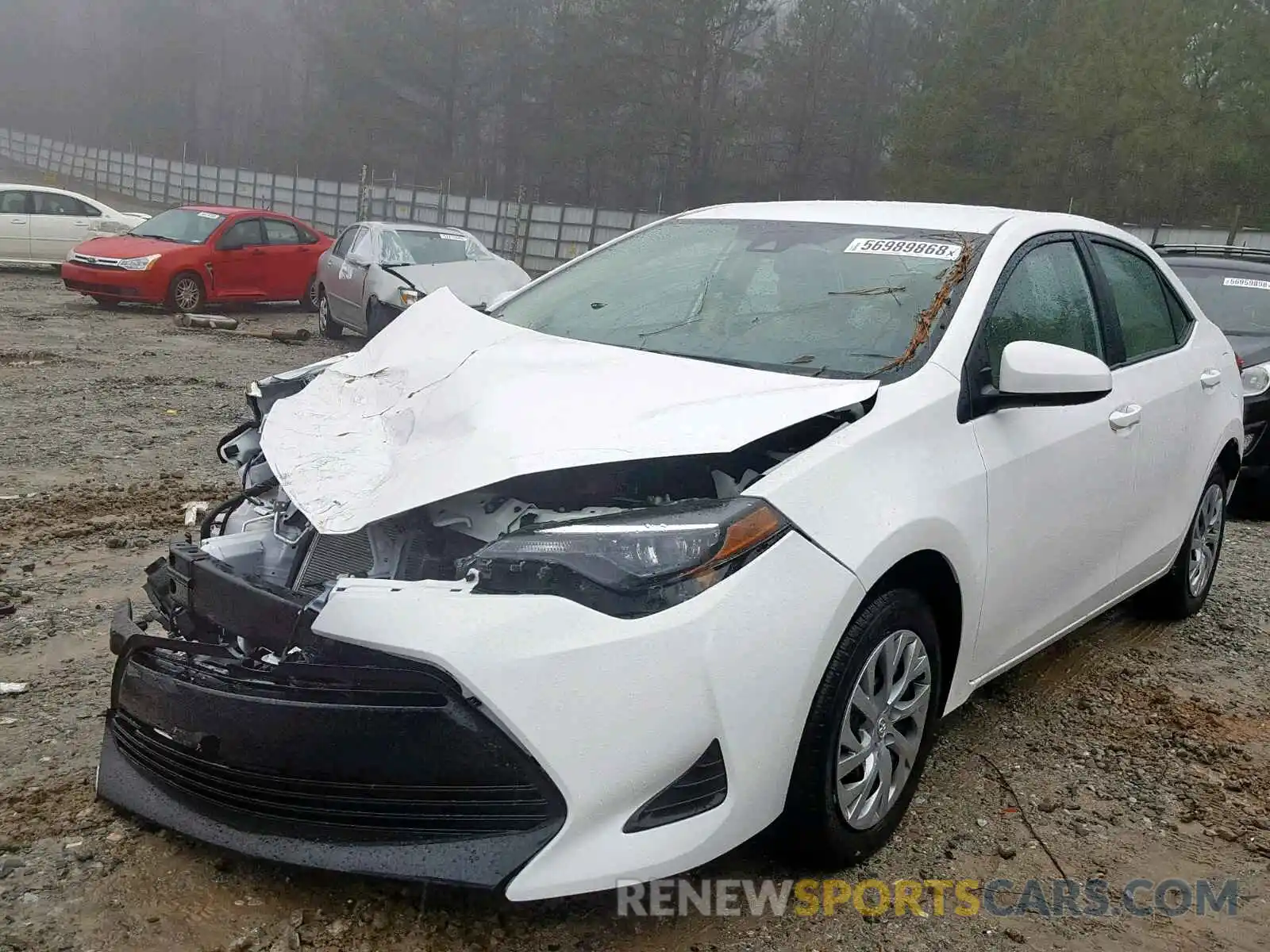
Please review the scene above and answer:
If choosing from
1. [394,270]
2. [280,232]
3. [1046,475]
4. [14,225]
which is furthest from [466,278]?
[1046,475]

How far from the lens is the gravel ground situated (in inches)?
99.0

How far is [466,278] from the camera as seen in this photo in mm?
12727

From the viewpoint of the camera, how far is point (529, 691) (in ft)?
7.45

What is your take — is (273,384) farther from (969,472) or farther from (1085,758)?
(1085,758)

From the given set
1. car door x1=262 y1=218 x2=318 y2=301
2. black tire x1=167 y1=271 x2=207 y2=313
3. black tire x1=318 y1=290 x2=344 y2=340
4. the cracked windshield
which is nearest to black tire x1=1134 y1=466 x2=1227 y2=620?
the cracked windshield

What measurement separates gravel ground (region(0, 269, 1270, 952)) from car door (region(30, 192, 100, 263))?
1394cm

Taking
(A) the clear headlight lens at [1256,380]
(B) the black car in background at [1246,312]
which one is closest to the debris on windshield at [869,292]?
(B) the black car in background at [1246,312]

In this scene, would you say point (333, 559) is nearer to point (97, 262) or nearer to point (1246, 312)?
point (1246, 312)

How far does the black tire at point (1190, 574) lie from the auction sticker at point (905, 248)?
1852mm

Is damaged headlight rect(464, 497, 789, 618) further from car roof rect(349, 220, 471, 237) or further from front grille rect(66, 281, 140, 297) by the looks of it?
front grille rect(66, 281, 140, 297)

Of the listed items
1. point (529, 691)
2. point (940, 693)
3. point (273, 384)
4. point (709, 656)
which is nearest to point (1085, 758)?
point (940, 693)

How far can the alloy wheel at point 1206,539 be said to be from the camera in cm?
483

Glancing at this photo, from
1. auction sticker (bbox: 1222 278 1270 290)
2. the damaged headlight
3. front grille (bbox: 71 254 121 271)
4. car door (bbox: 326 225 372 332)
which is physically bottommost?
front grille (bbox: 71 254 121 271)

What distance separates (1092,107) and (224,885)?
86.3 feet
